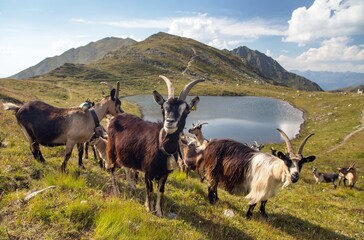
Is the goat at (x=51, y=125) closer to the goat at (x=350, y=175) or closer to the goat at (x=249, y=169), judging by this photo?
the goat at (x=249, y=169)

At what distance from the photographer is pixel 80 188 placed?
7.73 metres

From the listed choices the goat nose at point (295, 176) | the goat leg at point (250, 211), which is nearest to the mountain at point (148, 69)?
the goat leg at point (250, 211)

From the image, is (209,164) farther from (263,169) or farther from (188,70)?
(188,70)

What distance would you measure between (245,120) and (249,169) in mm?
51994

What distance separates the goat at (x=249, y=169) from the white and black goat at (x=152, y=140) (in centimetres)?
353

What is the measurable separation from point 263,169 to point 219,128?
4157 centimetres

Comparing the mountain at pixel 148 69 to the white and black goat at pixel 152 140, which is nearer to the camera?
the white and black goat at pixel 152 140

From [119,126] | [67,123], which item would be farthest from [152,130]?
[67,123]

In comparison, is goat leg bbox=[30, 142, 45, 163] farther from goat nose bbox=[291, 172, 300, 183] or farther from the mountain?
the mountain

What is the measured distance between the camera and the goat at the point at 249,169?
1003 cm

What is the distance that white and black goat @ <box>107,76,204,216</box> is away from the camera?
7.19 meters

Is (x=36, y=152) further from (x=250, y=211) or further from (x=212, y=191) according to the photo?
(x=250, y=211)

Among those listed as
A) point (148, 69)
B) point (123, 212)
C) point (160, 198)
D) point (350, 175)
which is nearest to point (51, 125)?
point (160, 198)

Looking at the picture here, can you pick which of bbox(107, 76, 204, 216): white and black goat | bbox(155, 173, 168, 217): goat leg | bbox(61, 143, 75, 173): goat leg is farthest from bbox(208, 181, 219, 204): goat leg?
bbox(61, 143, 75, 173): goat leg
